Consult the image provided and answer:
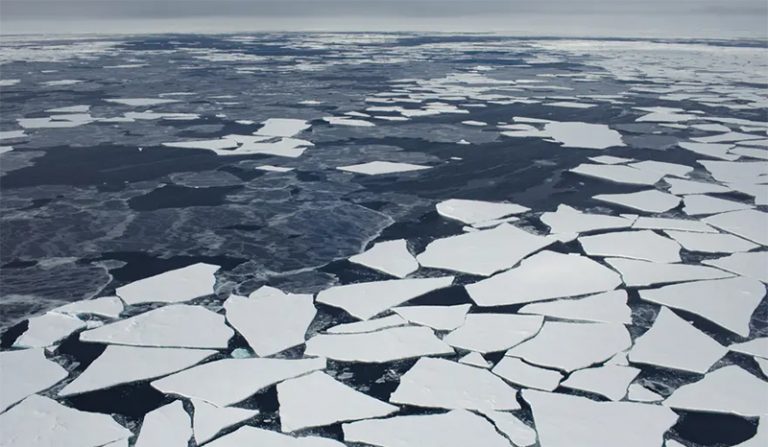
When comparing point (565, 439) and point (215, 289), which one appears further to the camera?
point (215, 289)

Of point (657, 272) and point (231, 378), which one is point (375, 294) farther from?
point (657, 272)

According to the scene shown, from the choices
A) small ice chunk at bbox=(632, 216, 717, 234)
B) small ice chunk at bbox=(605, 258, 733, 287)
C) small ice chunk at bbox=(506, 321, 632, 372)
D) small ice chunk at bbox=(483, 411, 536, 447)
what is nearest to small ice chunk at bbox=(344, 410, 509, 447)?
small ice chunk at bbox=(483, 411, 536, 447)

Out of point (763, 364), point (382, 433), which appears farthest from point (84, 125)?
point (763, 364)

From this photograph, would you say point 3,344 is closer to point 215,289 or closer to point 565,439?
point 215,289

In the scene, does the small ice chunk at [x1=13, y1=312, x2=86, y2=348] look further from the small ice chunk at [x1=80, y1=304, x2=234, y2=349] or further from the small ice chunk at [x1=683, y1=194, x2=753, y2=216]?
the small ice chunk at [x1=683, y1=194, x2=753, y2=216]

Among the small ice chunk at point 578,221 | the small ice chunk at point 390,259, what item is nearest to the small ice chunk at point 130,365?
the small ice chunk at point 390,259
